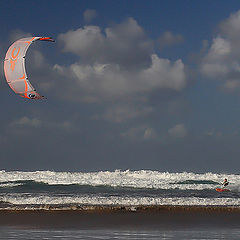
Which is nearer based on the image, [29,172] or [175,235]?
[175,235]

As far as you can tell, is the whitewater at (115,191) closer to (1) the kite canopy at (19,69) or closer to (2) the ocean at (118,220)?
(2) the ocean at (118,220)

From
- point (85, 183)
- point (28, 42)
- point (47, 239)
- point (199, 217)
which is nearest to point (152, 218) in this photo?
point (199, 217)

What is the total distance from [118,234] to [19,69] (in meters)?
13.6

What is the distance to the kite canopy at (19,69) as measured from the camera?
2536 cm

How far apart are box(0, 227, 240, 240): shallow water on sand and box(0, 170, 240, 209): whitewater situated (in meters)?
6.98

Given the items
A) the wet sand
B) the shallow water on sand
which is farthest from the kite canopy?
the shallow water on sand

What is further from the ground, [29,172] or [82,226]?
[29,172]

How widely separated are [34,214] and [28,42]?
Answer: 401 inches

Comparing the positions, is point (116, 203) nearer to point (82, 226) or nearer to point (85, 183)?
point (82, 226)

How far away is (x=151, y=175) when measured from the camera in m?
61.3

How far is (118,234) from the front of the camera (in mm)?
14625

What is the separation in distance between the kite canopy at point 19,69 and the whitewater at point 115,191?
545 cm

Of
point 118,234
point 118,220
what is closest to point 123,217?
point 118,220

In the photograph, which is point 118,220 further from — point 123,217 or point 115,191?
point 115,191
